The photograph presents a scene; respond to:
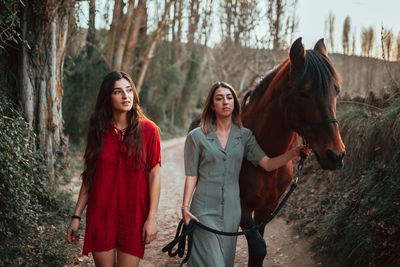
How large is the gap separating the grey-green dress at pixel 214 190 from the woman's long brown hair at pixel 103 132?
47cm

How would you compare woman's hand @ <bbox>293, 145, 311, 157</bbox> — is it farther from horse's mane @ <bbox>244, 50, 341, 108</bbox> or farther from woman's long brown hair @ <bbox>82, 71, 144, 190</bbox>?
woman's long brown hair @ <bbox>82, 71, 144, 190</bbox>

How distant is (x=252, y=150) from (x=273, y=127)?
11.5 inches

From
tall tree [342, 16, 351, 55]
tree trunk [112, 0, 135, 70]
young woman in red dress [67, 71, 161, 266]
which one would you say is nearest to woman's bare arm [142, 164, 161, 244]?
young woman in red dress [67, 71, 161, 266]

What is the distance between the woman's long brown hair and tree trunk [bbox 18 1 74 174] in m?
2.61

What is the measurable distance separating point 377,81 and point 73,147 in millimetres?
10002

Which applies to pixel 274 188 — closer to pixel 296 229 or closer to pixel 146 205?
pixel 146 205

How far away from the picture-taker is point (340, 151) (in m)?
2.06

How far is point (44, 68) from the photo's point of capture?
4.75 metres

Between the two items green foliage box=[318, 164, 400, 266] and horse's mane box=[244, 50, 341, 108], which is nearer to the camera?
horse's mane box=[244, 50, 341, 108]

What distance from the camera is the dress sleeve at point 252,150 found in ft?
8.42

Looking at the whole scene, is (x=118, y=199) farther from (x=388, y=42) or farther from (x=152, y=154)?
(x=388, y=42)

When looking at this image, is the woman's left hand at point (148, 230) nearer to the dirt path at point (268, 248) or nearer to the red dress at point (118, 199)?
the red dress at point (118, 199)

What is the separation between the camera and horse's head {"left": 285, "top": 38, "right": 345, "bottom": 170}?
2.11 m

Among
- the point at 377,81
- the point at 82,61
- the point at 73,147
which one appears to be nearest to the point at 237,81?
the point at 82,61
